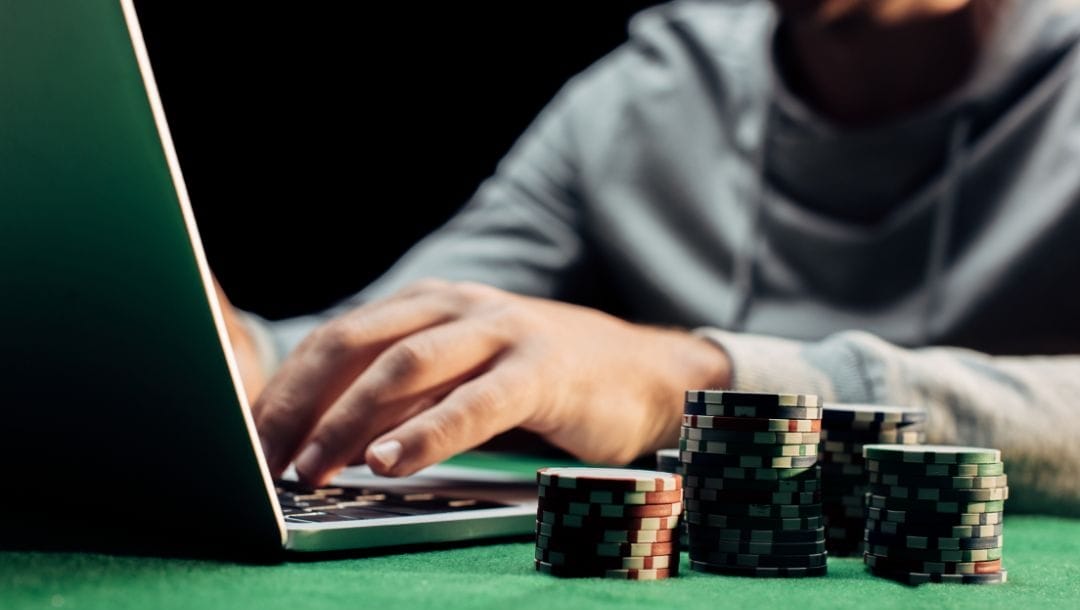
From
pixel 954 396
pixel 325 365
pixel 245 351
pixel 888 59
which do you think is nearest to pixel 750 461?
pixel 325 365

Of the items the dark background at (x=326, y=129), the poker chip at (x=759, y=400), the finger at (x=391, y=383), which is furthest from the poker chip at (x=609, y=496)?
the dark background at (x=326, y=129)

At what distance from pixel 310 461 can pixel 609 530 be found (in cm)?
40

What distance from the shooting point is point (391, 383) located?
4.00 feet

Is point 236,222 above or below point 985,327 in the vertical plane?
above

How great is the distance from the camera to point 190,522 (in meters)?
0.90

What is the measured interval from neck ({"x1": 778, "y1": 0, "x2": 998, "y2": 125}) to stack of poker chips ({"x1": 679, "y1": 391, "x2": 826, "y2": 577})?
1.54m

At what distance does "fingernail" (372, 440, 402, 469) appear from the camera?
Result: 111 centimetres

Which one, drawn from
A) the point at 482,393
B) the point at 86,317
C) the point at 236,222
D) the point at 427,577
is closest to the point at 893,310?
the point at 482,393

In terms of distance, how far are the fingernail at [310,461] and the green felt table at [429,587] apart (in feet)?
0.73

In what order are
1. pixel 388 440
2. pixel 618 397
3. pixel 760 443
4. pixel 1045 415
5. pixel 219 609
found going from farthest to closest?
pixel 1045 415
pixel 618 397
pixel 388 440
pixel 760 443
pixel 219 609

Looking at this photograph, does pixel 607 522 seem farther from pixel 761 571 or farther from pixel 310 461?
pixel 310 461

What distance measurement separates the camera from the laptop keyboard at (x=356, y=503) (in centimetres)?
102

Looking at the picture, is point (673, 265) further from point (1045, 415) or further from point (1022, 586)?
point (1022, 586)

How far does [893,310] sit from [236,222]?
2930mm
